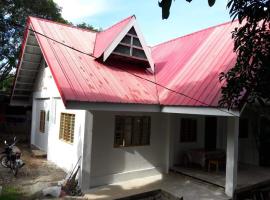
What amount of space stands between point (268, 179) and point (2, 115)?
16958mm

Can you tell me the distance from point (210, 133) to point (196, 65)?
11.2ft

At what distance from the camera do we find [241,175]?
9.87 meters

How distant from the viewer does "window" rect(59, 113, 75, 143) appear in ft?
32.9

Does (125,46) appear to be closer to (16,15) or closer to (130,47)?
(130,47)

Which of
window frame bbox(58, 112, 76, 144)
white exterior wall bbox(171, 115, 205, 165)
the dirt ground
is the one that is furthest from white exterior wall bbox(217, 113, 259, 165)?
the dirt ground

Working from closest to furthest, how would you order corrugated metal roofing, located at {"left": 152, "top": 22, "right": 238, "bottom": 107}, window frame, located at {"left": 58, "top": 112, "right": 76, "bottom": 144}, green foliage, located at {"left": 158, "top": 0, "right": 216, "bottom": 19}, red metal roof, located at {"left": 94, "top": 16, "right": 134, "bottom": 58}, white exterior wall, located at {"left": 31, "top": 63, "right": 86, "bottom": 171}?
green foliage, located at {"left": 158, "top": 0, "right": 216, "bottom": 19} → corrugated metal roofing, located at {"left": 152, "top": 22, "right": 238, "bottom": 107} → white exterior wall, located at {"left": 31, "top": 63, "right": 86, "bottom": 171} → window frame, located at {"left": 58, "top": 112, "right": 76, "bottom": 144} → red metal roof, located at {"left": 94, "top": 16, "right": 134, "bottom": 58}

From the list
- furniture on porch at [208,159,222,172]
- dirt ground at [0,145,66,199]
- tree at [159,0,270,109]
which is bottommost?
dirt ground at [0,145,66,199]

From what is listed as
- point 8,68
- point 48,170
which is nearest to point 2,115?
point 8,68

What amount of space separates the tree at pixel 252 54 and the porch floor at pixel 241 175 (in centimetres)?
517

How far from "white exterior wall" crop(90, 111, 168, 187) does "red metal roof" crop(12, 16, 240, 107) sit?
960mm

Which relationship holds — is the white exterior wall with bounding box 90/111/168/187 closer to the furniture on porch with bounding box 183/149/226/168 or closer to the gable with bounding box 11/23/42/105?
the furniture on porch with bounding box 183/149/226/168

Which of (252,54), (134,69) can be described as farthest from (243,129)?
(252,54)

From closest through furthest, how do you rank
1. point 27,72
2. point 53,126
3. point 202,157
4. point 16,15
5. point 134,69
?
point 202,157
point 134,69
point 53,126
point 27,72
point 16,15

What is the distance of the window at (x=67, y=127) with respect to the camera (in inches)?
395
